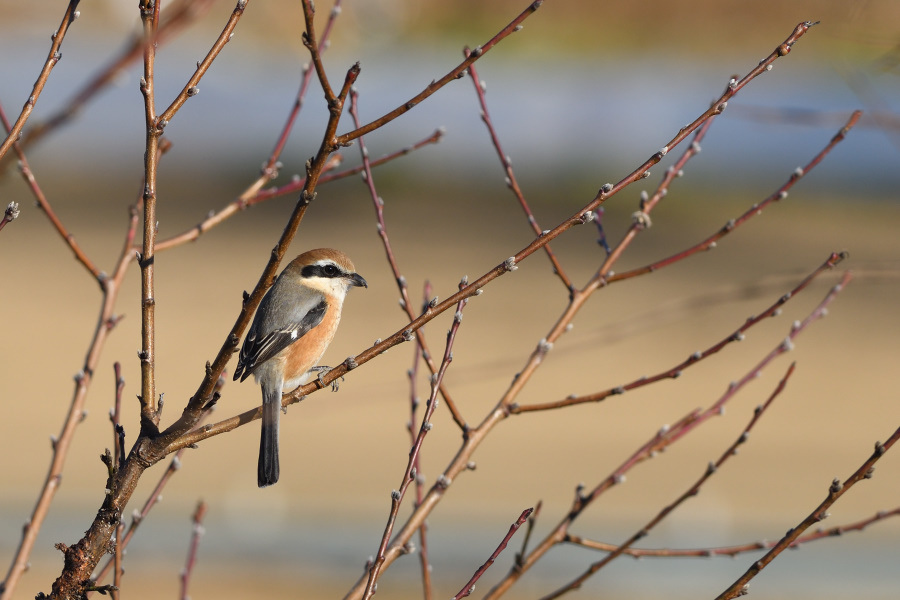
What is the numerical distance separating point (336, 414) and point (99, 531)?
702cm

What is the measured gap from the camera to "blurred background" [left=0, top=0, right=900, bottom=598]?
678 centimetres

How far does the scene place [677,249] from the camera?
1252 centimetres

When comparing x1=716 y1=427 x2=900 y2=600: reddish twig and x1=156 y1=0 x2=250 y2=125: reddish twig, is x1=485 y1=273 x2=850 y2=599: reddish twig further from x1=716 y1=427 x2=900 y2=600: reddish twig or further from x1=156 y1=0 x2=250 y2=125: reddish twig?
x1=156 y1=0 x2=250 y2=125: reddish twig

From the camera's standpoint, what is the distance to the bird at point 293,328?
4.08m

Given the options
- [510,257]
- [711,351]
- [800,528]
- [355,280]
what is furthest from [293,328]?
[800,528]

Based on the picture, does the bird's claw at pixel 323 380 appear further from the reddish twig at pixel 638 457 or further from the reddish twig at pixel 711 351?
the reddish twig at pixel 638 457

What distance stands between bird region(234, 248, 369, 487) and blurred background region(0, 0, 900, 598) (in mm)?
965

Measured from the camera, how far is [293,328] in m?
4.26

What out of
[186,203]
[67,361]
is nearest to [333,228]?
[186,203]

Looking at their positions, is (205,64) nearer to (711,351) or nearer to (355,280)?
(711,351)

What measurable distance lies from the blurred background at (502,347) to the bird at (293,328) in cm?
96

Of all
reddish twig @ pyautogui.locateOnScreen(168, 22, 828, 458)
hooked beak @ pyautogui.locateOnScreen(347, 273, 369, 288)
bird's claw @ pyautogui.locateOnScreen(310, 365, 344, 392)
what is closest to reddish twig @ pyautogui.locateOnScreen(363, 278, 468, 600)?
reddish twig @ pyautogui.locateOnScreen(168, 22, 828, 458)

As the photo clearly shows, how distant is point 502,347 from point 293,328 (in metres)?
6.25

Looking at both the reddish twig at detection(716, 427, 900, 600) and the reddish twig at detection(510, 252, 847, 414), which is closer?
the reddish twig at detection(716, 427, 900, 600)
